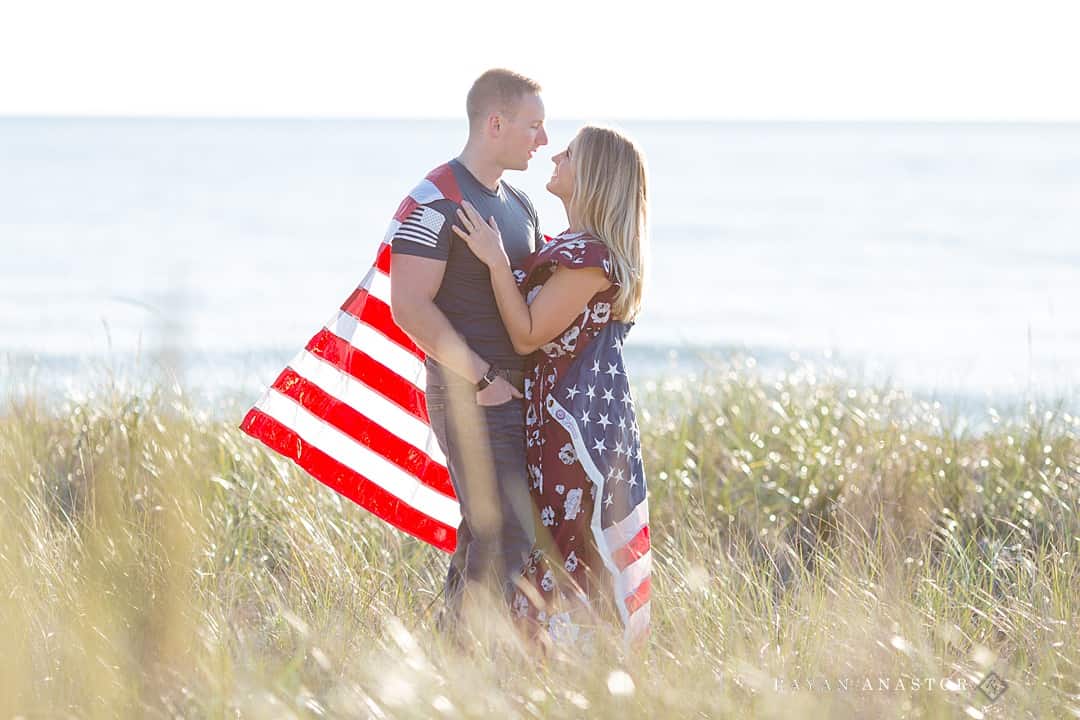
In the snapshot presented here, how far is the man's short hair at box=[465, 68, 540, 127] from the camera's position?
404 cm

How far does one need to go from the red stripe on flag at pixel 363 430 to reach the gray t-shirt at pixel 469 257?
740 millimetres

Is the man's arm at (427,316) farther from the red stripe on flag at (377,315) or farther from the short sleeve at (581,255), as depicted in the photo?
the red stripe on flag at (377,315)

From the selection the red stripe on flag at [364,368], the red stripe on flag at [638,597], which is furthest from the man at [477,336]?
the red stripe on flag at [364,368]

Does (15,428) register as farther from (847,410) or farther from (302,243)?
(302,243)

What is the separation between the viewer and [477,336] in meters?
4.02

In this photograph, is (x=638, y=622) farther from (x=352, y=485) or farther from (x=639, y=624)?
(x=352, y=485)

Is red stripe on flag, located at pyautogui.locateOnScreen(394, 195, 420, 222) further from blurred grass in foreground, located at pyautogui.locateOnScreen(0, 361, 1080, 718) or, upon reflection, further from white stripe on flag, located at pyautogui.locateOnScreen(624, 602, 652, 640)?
white stripe on flag, located at pyautogui.locateOnScreen(624, 602, 652, 640)

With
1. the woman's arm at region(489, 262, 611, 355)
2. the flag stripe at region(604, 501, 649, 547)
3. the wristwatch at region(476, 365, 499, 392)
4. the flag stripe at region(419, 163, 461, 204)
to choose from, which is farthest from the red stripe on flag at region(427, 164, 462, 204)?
the flag stripe at region(604, 501, 649, 547)

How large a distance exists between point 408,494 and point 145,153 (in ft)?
252

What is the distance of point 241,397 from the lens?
773 centimetres

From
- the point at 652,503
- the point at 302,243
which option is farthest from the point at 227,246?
the point at 652,503

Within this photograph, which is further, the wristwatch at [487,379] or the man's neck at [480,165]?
the man's neck at [480,165]

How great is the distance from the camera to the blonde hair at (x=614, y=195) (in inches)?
152

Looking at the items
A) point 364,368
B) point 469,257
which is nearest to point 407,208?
point 469,257
